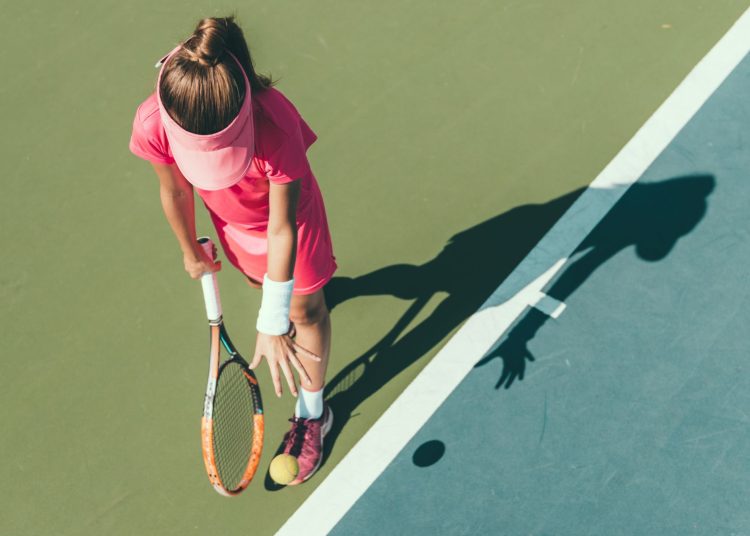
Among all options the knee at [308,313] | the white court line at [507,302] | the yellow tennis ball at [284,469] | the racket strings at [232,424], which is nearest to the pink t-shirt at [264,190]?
the knee at [308,313]

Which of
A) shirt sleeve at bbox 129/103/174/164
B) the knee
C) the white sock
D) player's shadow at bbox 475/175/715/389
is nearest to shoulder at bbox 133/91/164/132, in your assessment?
shirt sleeve at bbox 129/103/174/164

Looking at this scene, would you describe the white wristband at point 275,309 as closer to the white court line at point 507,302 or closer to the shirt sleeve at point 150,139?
the shirt sleeve at point 150,139

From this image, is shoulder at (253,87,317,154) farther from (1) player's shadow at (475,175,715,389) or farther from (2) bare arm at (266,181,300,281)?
(1) player's shadow at (475,175,715,389)

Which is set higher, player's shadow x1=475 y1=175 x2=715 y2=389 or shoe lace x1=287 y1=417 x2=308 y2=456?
shoe lace x1=287 y1=417 x2=308 y2=456

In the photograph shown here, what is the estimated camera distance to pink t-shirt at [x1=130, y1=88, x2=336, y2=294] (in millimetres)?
3193

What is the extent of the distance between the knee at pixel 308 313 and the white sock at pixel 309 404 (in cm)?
45

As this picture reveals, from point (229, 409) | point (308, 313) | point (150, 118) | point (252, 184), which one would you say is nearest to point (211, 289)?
point (308, 313)

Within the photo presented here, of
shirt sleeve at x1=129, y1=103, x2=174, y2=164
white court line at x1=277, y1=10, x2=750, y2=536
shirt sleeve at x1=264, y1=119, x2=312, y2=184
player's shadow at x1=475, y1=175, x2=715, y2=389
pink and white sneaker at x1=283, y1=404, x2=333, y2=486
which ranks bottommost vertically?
player's shadow at x1=475, y1=175, x2=715, y2=389

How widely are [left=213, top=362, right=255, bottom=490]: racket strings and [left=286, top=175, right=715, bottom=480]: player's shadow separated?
489 millimetres

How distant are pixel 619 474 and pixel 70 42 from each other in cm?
486

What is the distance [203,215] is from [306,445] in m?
1.73

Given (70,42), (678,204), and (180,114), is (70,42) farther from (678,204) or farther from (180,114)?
(678,204)

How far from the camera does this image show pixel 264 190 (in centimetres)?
352

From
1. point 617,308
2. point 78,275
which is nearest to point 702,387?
point 617,308
